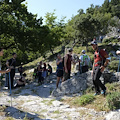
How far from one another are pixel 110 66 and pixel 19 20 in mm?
9423

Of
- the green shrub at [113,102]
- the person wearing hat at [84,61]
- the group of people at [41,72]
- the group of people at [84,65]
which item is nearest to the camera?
the green shrub at [113,102]

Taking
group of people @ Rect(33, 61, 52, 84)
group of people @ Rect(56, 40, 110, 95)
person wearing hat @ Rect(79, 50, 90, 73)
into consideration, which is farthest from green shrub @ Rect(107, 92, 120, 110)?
group of people @ Rect(33, 61, 52, 84)

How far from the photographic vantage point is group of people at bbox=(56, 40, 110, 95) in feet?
16.4

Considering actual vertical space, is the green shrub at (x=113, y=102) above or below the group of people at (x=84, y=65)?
below

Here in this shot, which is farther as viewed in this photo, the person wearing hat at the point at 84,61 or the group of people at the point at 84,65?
the person wearing hat at the point at 84,61

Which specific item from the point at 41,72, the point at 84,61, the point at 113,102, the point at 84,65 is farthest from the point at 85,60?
the point at 113,102

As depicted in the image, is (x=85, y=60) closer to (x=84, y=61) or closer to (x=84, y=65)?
(x=84, y=61)

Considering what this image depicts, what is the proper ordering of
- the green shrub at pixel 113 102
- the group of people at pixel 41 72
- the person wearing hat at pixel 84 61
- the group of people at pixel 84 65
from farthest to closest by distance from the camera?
the group of people at pixel 41 72 < the person wearing hat at pixel 84 61 < the group of people at pixel 84 65 < the green shrub at pixel 113 102

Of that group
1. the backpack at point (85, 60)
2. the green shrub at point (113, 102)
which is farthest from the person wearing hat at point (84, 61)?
the green shrub at point (113, 102)

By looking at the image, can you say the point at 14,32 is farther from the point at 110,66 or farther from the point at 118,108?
the point at 118,108

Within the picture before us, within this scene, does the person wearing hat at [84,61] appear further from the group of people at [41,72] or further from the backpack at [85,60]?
the group of people at [41,72]

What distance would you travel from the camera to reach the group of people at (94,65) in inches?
197

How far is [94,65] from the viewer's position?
5.26 m

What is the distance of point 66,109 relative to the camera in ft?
16.3
